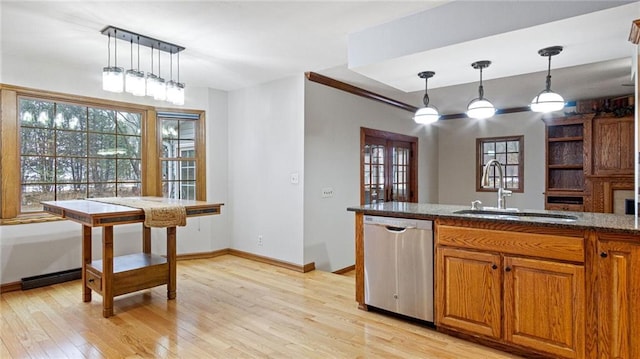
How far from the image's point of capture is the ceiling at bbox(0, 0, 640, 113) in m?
2.50

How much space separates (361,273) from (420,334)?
0.70 meters

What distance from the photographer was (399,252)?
9.46ft

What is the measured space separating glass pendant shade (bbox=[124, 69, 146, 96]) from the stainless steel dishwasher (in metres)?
2.22

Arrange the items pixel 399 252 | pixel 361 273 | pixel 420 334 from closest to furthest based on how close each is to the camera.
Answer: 1. pixel 420 334
2. pixel 399 252
3. pixel 361 273

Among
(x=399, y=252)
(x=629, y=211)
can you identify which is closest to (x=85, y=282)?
(x=399, y=252)

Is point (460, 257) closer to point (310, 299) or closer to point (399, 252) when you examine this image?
point (399, 252)

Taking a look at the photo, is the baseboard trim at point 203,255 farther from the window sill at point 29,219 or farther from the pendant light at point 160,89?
the pendant light at point 160,89

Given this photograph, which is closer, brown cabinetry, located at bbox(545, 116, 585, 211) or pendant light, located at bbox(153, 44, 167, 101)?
pendant light, located at bbox(153, 44, 167, 101)

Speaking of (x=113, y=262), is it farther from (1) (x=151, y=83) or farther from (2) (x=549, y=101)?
(2) (x=549, y=101)

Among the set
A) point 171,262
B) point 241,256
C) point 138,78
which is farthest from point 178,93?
point 241,256

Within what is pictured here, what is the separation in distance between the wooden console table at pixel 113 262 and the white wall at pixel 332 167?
1.46 meters

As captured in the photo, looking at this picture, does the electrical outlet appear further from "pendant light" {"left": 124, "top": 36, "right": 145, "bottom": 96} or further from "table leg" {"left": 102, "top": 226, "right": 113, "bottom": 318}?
"table leg" {"left": 102, "top": 226, "right": 113, "bottom": 318}

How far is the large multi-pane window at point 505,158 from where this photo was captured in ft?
21.4

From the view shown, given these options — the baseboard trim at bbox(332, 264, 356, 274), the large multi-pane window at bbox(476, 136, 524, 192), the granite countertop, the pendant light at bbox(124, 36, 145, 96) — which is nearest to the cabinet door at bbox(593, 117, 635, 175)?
the large multi-pane window at bbox(476, 136, 524, 192)
